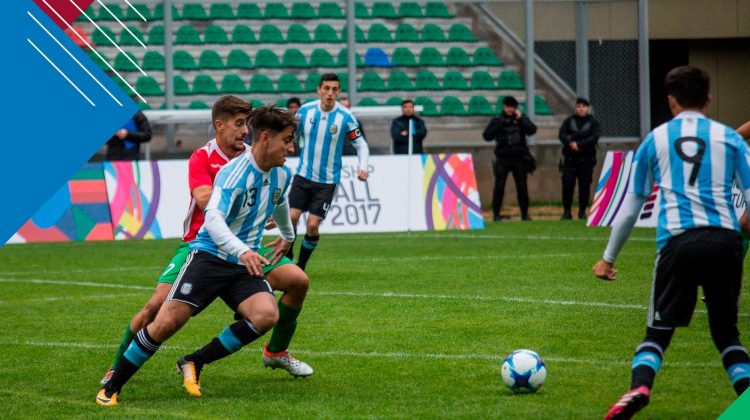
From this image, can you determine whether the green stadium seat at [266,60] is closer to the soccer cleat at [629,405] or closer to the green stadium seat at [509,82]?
the green stadium seat at [509,82]

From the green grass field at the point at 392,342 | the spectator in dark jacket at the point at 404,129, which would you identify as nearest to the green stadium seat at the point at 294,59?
the spectator in dark jacket at the point at 404,129

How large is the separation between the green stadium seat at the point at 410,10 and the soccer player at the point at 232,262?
1978cm

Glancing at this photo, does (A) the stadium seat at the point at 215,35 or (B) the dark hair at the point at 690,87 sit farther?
(A) the stadium seat at the point at 215,35

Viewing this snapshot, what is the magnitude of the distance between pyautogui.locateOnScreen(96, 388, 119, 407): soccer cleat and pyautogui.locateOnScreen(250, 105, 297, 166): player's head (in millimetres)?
1473

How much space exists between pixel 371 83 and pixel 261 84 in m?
2.18

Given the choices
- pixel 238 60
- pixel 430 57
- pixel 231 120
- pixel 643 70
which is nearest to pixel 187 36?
pixel 238 60

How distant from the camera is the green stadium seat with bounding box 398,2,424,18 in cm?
2624

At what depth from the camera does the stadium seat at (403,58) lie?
25281mm

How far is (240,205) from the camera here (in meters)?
6.67

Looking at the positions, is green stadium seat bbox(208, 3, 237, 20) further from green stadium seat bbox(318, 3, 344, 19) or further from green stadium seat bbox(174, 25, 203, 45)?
green stadium seat bbox(318, 3, 344, 19)

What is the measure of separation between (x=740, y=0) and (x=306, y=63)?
10079 millimetres

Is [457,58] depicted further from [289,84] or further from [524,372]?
[524,372]

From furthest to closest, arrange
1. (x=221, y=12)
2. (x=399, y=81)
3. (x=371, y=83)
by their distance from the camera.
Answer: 1. (x=221, y=12)
2. (x=399, y=81)
3. (x=371, y=83)

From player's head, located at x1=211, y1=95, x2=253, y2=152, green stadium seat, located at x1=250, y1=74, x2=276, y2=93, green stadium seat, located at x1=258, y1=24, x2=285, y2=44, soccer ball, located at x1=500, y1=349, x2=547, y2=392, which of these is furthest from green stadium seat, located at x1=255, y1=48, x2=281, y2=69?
soccer ball, located at x1=500, y1=349, x2=547, y2=392
